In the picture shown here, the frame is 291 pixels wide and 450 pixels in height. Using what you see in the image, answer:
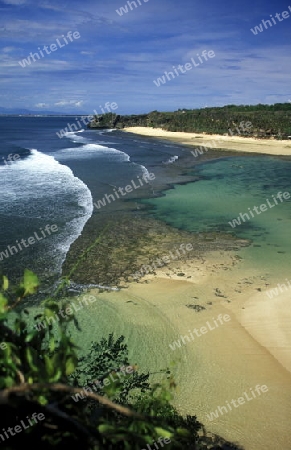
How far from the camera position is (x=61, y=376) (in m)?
2.84

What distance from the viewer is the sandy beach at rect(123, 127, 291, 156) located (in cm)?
6041

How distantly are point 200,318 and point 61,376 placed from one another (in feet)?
32.0

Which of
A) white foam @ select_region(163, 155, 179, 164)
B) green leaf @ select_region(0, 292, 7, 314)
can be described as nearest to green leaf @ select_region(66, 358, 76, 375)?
green leaf @ select_region(0, 292, 7, 314)

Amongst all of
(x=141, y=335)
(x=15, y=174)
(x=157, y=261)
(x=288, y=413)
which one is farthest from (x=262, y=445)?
(x=15, y=174)

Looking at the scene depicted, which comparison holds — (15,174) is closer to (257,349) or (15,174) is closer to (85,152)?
(85,152)

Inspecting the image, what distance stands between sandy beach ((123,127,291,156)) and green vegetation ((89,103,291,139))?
115 inches

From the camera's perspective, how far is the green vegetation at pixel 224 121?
7606 cm
